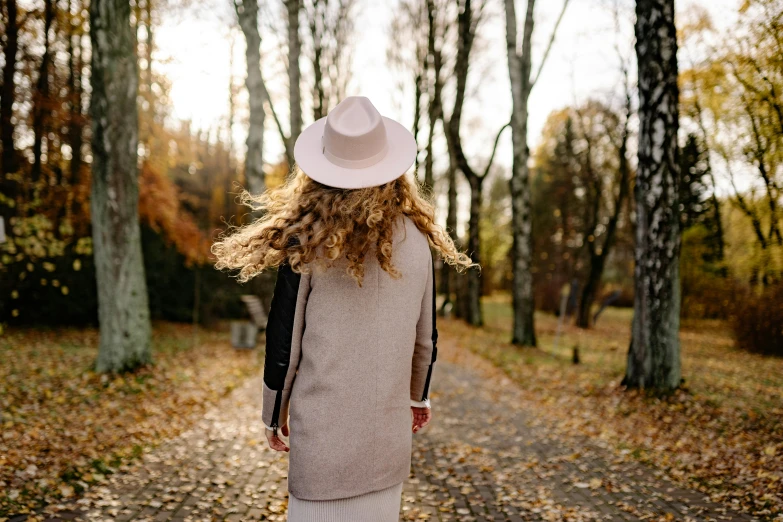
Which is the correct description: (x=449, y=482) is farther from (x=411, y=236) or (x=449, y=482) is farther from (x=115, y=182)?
(x=115, y=182)

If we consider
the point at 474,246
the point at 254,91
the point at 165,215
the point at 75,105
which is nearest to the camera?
the point at 254,91

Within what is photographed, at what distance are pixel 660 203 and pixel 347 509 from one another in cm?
673

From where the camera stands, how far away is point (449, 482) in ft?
16.7

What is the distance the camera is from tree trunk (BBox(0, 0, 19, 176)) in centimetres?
1277

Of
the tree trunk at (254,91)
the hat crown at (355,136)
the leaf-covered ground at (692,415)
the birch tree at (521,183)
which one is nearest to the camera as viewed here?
the hat crown at (355,136)

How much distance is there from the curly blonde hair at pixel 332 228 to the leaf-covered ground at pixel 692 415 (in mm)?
3890

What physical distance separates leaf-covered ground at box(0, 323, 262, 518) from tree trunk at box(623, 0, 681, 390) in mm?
5941

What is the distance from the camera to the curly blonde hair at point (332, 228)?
214 centimetres

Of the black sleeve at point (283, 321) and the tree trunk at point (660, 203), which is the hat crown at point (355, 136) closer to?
the black sleeve at point (283, 321)

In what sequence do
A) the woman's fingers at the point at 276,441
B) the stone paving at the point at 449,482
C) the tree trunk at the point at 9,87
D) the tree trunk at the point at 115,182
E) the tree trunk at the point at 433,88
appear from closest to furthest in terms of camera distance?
the woman's fingers at the point at 276,441 < the stone paving at the point at 449,482 < the tree trunk at the point at 115,182 < the tree trunk at the point at 9,87 < the tree trunk at the point at 433,88

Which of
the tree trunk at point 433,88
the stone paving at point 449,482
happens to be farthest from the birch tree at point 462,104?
the stone paving at point 449,482

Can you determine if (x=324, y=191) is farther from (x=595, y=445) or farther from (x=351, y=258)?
(x=595, y=445)

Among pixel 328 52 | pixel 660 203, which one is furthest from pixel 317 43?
pixel 660 203

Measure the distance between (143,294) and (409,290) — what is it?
7.18 m
